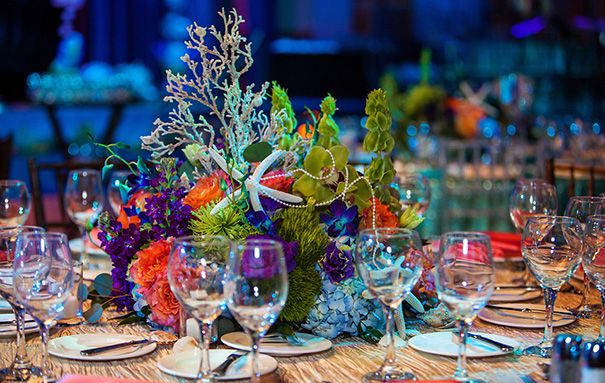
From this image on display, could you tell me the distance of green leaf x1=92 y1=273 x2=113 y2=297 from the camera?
1.78m

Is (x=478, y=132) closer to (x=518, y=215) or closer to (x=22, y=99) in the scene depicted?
(x=518, y=215)

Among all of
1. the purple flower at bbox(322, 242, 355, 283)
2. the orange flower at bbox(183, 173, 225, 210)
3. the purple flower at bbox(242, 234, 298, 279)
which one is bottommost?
the purple flower at bbox(322, 242, 355, 283)

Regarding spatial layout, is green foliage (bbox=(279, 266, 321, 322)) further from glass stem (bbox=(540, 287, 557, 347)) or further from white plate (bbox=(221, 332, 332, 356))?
glass stem (bbox=(540, 287, 557, 347))

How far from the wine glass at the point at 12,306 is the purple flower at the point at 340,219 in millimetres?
519

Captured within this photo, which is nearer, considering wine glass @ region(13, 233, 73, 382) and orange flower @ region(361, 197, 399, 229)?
wine glass @ region(13, 233, 73, 382)

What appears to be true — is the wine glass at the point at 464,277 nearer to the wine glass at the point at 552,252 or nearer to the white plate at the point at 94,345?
the wine glass at the point at 552,252

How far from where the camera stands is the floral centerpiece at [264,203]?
5.24ft

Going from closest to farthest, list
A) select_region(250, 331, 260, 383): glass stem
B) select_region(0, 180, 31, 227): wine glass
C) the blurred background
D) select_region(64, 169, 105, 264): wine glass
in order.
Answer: select_region(250, 331, 260, 383): glass stem
select_region(0, 180, 31, 227): wine glass
select_region(64, 169, 105, 264): wine glass
the blurred background

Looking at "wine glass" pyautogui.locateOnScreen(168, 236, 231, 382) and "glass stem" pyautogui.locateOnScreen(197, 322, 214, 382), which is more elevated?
"wine glass" pyautogui.locateOnScreen(168, 236, 231, 382)

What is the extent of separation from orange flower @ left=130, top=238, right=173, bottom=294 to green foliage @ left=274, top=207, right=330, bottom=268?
0.21 m

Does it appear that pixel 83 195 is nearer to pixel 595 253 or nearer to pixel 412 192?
pixel 412 192

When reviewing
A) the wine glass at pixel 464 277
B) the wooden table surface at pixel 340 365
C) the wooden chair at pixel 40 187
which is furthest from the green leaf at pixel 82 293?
the wooden chair at pixel 40 187

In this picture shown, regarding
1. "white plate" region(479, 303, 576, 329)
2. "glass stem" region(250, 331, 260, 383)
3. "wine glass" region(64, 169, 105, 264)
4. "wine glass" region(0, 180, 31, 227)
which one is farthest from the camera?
"wine glass" region(64, 169, 105, 264)

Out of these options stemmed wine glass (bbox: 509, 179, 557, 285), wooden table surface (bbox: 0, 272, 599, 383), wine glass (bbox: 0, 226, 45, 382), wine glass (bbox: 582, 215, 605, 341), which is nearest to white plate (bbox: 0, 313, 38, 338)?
wooden table surface (bbox: 0, 272, 599, 383)
